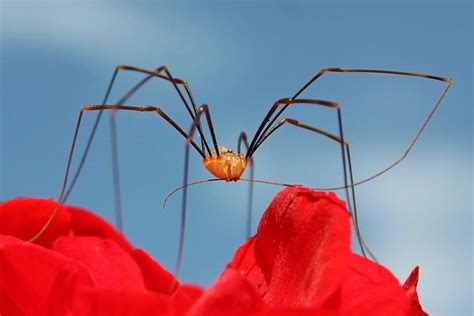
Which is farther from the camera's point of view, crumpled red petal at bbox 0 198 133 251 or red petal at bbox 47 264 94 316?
crumpled red petal at bbox 0 198 133 251

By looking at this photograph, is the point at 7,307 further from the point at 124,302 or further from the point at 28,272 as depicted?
the point at 124,302

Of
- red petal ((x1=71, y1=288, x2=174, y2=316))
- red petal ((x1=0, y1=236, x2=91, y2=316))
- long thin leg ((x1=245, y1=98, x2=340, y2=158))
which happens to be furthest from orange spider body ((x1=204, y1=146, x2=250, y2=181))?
red petal ((x1=71, y1=288, x2=174, y2=316))

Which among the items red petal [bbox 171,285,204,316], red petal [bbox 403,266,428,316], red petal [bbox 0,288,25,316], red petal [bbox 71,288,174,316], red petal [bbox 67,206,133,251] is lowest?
red petal [bbox 0,288,25,316]

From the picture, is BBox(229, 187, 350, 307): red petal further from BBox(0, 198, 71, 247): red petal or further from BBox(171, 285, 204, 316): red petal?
BBox(0, 198, 71, 247): red petal

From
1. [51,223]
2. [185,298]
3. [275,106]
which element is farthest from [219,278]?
[275,106]

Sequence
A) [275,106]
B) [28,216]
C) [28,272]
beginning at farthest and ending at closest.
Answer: [275,106] → [28,216] → [28,272]

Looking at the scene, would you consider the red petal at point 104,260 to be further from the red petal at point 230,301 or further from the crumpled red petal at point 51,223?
the red petal at point 230,301

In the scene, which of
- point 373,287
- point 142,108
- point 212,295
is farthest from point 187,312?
point 142,108
